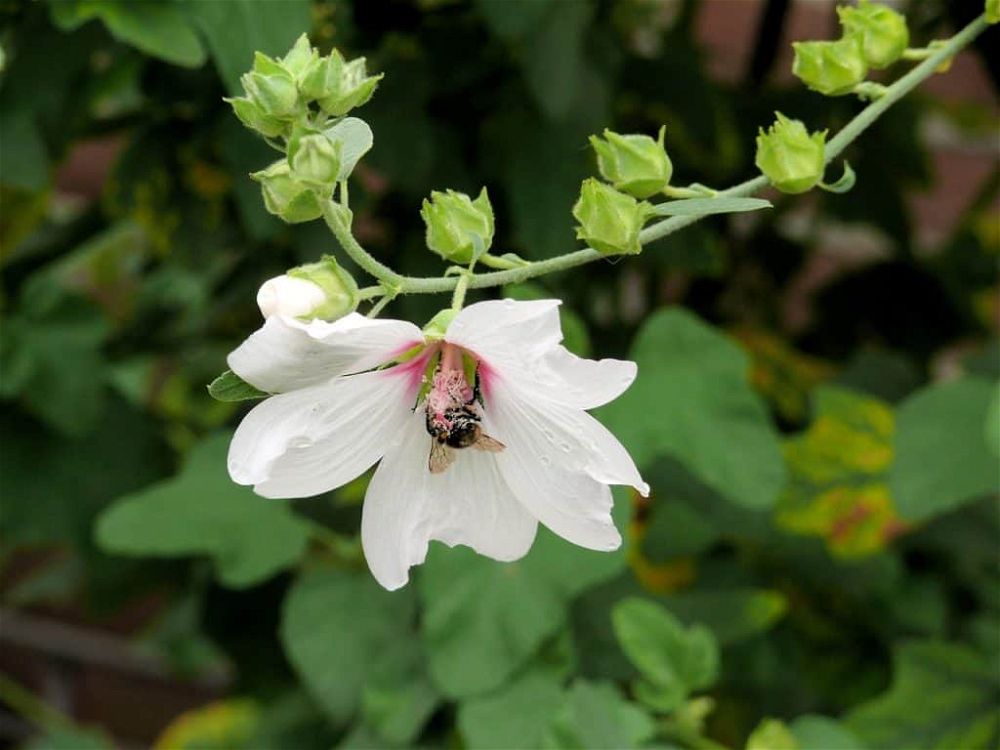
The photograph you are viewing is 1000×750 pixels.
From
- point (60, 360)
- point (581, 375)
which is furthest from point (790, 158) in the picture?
point (60, 360)

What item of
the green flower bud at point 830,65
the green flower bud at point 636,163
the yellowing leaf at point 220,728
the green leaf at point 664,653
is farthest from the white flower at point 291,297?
the yellowing leaf at point 220,728

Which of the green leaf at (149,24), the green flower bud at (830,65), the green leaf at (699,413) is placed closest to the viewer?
the green flower bud at (830,65)

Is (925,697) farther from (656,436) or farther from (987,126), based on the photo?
(987,126)

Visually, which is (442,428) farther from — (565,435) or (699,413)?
(699,413)

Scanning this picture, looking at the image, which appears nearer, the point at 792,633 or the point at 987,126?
the point at 792,633

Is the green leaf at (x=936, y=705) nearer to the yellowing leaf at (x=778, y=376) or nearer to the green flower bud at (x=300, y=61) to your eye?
the yellowing leaf at (x=778, y=376)

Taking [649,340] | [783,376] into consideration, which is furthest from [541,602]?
[783,376]
